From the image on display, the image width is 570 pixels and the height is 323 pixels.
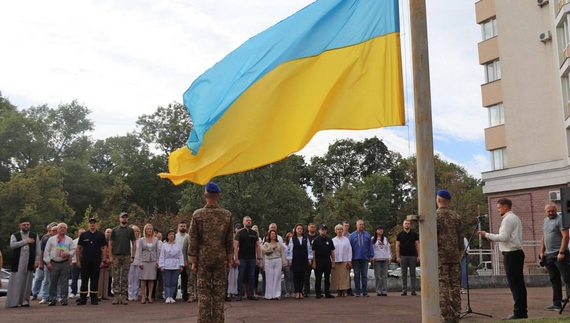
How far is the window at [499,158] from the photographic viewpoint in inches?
1419

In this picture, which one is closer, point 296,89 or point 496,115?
point 296,89

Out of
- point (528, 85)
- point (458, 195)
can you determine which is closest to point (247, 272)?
point (528, 85)

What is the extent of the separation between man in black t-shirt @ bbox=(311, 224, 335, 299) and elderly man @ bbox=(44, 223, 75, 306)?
6.87 m

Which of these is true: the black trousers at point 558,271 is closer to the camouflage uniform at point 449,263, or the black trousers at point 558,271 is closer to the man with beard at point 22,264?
the camouflage uniform at point 449,263

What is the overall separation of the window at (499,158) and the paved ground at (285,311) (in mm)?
20618

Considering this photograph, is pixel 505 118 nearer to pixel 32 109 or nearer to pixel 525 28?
pixel 525 28

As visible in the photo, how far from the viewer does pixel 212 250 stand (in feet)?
30.8

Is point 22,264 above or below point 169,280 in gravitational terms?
above

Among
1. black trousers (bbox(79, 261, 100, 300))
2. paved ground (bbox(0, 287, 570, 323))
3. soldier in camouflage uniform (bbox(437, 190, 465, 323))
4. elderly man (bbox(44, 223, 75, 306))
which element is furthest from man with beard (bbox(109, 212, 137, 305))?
soldier in camouflage uniform (bbox(437, 190, 465, 323))

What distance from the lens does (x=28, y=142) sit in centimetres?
6500

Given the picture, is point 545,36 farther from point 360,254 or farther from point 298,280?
point 298,280

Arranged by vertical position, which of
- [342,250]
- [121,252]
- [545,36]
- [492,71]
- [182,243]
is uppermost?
[545,36]

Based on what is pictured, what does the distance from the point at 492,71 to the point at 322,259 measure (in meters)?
23.8

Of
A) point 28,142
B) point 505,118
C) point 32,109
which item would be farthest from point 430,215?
point 32,109
